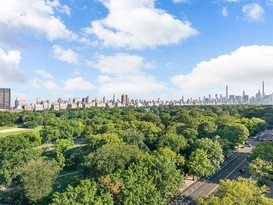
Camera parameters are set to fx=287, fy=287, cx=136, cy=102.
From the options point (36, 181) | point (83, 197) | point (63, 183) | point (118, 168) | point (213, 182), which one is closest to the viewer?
point (83, 197)

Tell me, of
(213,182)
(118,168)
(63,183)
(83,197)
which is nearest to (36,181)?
(118,168)

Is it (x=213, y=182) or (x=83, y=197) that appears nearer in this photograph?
(x=83, y=197)

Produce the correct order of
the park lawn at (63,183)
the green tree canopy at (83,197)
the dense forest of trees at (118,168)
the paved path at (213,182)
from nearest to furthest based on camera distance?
the green tree canopy at (83,197) → the dense forest of trees at (118,168) → the paved path at (213,182) → the park lawn at (63,183)

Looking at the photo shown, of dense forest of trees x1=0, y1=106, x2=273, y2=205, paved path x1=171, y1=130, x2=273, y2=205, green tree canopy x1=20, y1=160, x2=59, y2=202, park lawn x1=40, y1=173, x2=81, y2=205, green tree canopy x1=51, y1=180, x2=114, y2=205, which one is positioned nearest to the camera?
green tree canopy x1=51, y1=180, x2=114, y2=205

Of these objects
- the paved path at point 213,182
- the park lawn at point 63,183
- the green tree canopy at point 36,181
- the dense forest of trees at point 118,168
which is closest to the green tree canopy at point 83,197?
the dense forest of trees at point 118,168

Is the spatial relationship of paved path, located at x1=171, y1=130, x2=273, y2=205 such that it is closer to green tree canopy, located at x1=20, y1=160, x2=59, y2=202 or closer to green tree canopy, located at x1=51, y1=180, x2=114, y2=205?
green tree canopy, located at x1=51, y1=180, x2=114, y2=205

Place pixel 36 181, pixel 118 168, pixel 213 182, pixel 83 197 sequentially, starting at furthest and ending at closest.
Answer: pixel 213 182 → pixel 118 168 → pixel 36 181 → pixel 83 197

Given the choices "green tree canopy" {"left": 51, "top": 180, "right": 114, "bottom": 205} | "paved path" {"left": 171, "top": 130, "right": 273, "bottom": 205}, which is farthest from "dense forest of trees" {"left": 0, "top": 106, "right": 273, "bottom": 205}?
"paved path" {"left": 171, "top": 130, "right": 273, "bottom": 205}

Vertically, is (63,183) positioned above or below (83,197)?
below

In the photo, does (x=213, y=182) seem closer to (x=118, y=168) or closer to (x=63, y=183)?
(x=118, y=168)

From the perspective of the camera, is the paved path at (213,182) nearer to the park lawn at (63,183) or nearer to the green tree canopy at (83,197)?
the green tree canopy at (83,197)

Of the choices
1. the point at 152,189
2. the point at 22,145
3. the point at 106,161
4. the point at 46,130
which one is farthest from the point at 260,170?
the point at 46,130

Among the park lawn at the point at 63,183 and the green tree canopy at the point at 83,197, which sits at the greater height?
the green tree canopy at the point at 83,197
